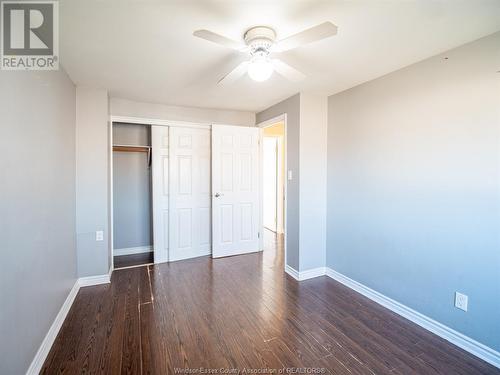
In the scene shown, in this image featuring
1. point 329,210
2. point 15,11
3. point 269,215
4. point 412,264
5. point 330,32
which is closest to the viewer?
point 330,32

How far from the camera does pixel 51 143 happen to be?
6.70 feet

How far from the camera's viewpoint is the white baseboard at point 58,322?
166cm

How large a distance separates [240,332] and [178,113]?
3008mm

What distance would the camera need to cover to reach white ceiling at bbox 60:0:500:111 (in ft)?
4.93

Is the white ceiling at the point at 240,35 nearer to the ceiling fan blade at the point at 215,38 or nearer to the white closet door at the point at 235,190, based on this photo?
the ceiling fan blade at the point at 215,38

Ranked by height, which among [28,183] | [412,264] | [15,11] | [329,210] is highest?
[15,11]

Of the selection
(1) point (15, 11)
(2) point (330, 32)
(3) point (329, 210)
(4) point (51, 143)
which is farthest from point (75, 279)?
(2) point (330, 32)

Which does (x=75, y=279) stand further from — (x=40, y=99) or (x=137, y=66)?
(x=137, y=66)

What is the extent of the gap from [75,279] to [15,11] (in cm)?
249

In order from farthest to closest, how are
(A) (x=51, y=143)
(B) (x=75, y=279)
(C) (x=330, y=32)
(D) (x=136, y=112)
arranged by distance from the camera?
(D) (x=136, y=112)
(B) (x=75, y=279)
(A) (x=51, y=143)
(C) (x=330, y=32)

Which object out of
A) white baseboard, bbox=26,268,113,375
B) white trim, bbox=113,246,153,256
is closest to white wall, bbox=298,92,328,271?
white baseboard, bbox=26,268,113,375

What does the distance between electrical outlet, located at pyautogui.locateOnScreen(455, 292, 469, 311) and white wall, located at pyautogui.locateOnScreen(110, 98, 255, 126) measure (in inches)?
133

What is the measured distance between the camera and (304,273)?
10.4 feet

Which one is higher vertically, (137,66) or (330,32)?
(137,66)
